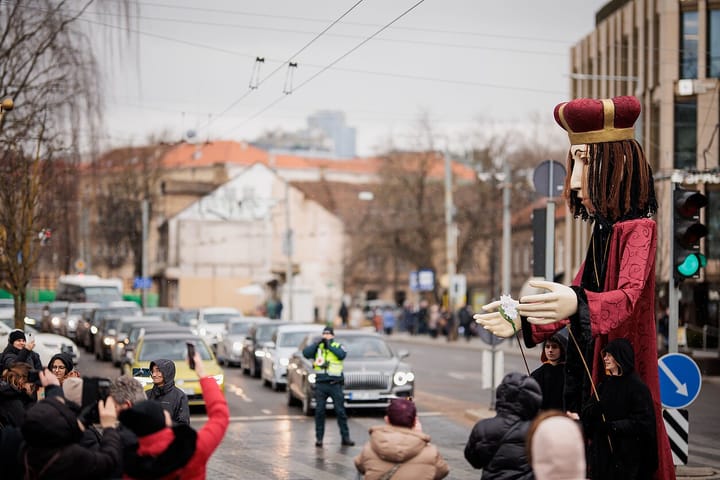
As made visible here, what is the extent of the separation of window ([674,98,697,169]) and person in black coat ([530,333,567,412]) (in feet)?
111

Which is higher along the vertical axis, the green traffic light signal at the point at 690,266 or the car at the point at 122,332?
the green traffic light signal at the point at 690,266

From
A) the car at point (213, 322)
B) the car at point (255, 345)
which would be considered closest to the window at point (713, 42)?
the car at point (255, 345)

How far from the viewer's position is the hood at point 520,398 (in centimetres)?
752

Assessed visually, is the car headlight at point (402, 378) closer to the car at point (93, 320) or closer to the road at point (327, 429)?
the road at point (327, 429)

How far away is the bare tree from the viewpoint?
26.6 m

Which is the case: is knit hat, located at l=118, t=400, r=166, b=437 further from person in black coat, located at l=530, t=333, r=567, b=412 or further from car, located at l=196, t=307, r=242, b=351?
car, located at l=196, t=307, r=242, b=351

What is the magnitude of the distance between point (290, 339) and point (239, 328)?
10128 mm

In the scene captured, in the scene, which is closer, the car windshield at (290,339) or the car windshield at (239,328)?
the car windshield at (290,339)

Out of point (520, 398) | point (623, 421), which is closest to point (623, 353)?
point (623, 421)

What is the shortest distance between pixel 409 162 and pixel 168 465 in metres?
70.6

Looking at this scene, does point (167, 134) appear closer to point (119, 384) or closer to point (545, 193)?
point (545, 193)

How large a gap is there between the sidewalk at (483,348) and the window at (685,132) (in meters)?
8.55

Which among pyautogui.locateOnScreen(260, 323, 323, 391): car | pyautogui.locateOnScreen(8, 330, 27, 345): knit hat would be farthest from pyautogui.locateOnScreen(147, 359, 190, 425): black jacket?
pyautogui.locateOnScreen(260, 323, 323, 391): car

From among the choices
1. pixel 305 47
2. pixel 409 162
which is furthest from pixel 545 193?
pixel 409 162
